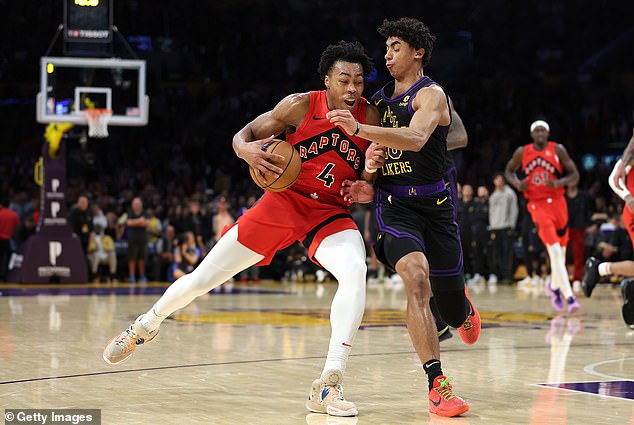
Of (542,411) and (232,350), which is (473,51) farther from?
(542,411)

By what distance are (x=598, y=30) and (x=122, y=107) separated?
1601cm

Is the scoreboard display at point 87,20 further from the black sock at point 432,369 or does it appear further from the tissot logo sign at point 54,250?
the black sock at point 432,369

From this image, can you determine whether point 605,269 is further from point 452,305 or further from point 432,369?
point 432,369

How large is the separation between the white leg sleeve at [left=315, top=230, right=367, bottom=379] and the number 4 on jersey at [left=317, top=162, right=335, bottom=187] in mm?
387

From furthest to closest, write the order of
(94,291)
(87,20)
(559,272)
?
(87,20)
(94,291)
(559,272)

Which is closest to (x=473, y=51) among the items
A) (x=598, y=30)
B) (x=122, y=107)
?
(x=598, y=30)

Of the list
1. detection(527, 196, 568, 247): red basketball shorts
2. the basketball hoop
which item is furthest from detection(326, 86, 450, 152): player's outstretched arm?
the basketball hoop

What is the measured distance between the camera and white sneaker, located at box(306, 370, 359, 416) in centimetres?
521

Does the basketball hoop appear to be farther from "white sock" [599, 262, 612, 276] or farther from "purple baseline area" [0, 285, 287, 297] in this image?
"white sock" [599, 262, 612, 276]

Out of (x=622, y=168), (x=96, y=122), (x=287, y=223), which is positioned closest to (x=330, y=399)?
(x=287, y=223)

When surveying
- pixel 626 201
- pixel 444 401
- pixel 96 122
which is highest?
pixel 96 122

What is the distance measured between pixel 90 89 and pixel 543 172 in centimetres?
870

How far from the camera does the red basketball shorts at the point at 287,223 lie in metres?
5.93

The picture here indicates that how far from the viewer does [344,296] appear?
5.58 metres
